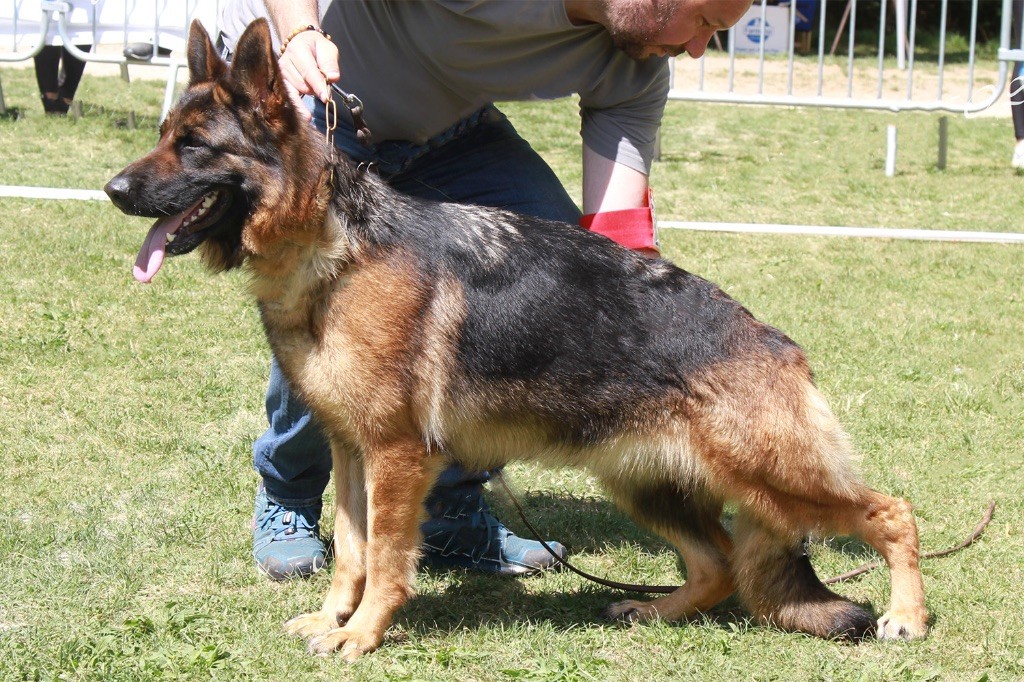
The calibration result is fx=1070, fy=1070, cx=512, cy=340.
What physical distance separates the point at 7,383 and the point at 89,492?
4.60 ft

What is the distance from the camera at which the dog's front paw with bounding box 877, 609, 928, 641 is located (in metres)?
3.60

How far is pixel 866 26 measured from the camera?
23953 mm

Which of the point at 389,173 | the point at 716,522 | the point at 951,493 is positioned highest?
the point at 389,173

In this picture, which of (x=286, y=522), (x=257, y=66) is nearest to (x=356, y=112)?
(x=257, y=66)

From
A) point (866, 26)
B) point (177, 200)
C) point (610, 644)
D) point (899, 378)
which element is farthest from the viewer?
point (866, 26)

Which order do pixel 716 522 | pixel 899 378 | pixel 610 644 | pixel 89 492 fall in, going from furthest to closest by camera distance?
1. pixel 899 378
2. pixel 89 492
3. pixel 716 522
4. pixel 610 644

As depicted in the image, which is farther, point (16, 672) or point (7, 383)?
point (7, 383)

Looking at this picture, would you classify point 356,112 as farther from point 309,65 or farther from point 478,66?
point 478,66

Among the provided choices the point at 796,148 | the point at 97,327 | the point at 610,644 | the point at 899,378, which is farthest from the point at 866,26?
the point at 610,644

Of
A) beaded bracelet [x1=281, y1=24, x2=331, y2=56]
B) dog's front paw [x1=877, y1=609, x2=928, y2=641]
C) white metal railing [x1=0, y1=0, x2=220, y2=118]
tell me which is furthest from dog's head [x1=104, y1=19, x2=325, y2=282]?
white metal railing [x1=0, y1=0, x2=220, y2=118]

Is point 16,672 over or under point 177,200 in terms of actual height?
under

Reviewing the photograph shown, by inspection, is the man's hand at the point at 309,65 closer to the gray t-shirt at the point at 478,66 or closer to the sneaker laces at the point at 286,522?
the gray t-shirt at the point at 478,66

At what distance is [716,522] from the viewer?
395cm

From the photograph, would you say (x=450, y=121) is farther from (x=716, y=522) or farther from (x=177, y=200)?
(x=716, y=522)
